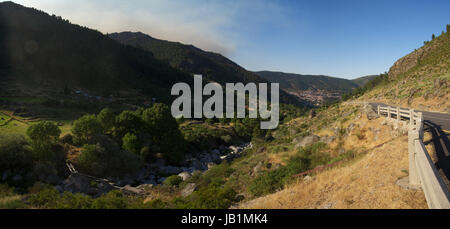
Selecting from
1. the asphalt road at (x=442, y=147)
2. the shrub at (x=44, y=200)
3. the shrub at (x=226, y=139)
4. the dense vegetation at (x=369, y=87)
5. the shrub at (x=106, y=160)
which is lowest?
the shrub at (x=226, y=139)

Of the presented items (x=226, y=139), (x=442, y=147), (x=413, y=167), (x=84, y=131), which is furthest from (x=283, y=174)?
(x=226, y=139)

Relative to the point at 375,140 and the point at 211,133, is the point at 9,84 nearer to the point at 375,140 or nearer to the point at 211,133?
the point at 211,133

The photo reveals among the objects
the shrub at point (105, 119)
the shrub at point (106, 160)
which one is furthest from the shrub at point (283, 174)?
the shrub at point (105, 119)

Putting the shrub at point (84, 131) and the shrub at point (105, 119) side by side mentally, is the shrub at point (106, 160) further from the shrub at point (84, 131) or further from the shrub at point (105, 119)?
the shrub at point (105, 119)

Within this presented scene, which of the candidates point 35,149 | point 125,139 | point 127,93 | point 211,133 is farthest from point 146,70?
point 35,149

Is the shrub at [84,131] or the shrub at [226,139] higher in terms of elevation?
the shrub at [84,131]

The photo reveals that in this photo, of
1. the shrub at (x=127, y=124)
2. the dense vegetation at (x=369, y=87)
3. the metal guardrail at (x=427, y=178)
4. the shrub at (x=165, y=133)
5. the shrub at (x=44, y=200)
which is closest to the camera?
the metal guardrail at (x=427, y=178)

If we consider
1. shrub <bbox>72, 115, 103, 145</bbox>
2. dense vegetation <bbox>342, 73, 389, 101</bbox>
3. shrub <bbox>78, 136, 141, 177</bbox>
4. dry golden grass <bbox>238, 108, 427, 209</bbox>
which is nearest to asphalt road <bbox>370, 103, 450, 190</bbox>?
dry golden grass <bbox>238, 108, 427, 209</bbox>

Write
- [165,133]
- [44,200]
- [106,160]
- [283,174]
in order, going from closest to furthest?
[44,200]
[283,174]
[106,160]
[165,133]

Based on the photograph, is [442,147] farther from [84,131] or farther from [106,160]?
[84,131]

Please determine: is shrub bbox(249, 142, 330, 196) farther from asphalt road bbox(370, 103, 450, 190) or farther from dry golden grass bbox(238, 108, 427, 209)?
asphalt road bbox(370, 103, 450, 190)

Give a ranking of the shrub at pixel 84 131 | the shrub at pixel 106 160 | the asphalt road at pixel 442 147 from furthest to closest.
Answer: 1. the shrub at pixel 84 131
2. the shrub at pixel 106 160
3. the asphalt road at pixel 442 147

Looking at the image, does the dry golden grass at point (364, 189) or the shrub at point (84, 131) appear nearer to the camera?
the dry golden grass at point (364, 189)
